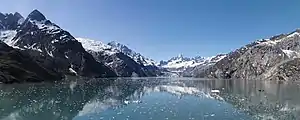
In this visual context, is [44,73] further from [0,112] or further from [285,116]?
[285,116]

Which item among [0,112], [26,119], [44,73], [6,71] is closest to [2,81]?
[6,71]

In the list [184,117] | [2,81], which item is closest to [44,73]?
[2,81]

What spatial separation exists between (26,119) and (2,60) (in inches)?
5339

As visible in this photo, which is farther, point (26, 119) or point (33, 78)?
point (33, 78)

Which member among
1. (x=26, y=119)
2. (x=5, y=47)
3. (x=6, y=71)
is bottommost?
(x=26, y=119)

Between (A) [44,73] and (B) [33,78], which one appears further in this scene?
(A) [44,73]

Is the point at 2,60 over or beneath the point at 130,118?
over

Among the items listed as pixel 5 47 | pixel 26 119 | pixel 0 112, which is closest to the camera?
pixel 26 119

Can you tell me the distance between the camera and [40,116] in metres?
39.6

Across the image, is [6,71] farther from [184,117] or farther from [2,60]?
[184,117]

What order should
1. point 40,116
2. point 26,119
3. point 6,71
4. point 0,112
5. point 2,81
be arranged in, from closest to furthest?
point 26,119 → point 40,116 → point 0,112 → point 2,81 → point 6,71

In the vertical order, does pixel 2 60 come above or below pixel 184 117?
above

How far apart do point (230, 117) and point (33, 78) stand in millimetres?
138197

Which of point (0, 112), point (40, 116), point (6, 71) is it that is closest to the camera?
point (40, 116)
